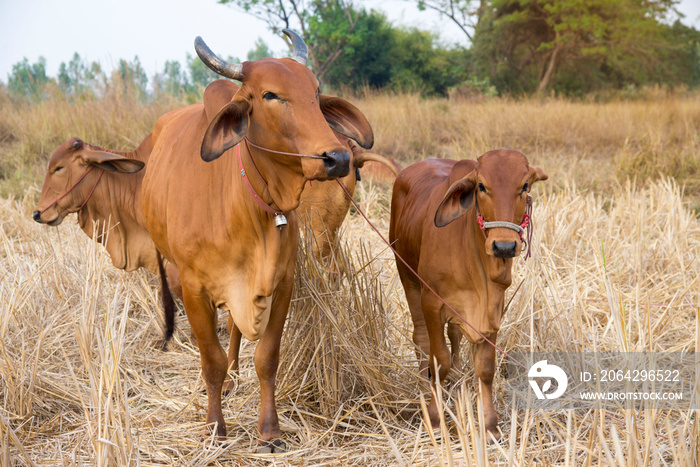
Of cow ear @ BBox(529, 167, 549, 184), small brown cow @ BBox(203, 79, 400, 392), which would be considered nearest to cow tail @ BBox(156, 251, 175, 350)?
small brown cow @ BBox(203, 79, 400, 392)

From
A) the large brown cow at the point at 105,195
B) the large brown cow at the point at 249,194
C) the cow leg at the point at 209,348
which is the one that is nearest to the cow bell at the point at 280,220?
the large brown cow at the point at 249,194

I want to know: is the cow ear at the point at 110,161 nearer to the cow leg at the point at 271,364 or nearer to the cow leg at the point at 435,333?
the cow leg at the point at 271,364

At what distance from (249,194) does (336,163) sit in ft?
1.82

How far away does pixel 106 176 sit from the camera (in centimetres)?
467

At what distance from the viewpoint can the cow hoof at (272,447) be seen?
9.34 ft

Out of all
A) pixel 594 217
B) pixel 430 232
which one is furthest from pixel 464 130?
pixel 430 232

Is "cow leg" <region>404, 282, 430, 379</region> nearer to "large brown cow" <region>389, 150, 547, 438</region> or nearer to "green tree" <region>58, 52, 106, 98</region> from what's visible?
"large brown cow" <region>389, 150, 547, 438</region>

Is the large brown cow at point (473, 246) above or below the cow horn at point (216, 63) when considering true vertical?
below

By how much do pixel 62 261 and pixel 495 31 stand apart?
2070 centimetres

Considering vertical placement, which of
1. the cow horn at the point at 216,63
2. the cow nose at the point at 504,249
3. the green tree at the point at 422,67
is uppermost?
the green tree at the point at 422,67

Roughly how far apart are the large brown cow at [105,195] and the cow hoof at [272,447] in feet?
6.78

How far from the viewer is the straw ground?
2.24 metres

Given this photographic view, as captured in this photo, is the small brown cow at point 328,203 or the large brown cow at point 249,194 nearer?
the large brown cow at point 249,194

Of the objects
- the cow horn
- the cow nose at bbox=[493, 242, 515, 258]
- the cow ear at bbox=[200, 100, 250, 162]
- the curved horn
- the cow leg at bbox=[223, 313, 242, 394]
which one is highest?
the curved horn
